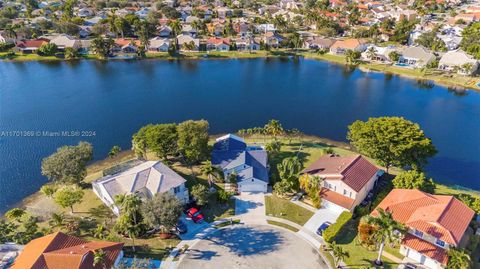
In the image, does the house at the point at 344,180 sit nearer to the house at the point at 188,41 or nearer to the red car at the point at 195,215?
the red car at the point at 195,215

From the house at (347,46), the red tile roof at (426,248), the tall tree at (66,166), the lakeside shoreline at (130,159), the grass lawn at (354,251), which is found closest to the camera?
the red tile roof at (426,248)

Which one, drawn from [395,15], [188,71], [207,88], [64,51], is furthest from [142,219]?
[395,15]

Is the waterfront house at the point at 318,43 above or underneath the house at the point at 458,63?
above

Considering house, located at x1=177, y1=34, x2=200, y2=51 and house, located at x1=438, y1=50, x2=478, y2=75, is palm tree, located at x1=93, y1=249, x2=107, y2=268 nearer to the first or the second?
house, located at x1=177, y1=34, x2=200, y2=51

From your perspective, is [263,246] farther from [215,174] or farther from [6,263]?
[6,263]

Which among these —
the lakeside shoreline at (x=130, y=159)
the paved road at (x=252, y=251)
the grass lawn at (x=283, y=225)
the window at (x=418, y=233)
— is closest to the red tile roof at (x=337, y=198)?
the grass lawn at (x=283, y=225)
